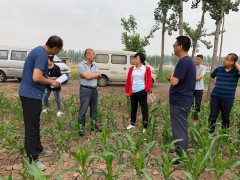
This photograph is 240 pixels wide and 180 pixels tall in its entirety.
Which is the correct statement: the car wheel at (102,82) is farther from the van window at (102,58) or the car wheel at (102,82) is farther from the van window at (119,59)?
the van window at (119,59)

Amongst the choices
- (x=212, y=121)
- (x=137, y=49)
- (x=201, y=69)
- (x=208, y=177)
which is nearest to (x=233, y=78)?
(x=212, y=121)

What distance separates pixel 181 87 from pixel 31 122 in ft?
7.26

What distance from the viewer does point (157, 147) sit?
4.66 m

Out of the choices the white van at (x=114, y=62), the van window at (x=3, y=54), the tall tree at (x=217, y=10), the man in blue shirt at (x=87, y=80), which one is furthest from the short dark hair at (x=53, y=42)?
the van window at (x=3, y=54)

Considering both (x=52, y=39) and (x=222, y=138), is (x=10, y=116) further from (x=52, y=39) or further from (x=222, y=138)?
(x=222, y=138)

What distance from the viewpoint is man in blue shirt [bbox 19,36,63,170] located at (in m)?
3.29

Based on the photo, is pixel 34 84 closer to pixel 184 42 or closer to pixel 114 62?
pixel 184 42

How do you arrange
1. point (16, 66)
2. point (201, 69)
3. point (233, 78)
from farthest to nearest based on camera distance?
point (16, 66) → point (201, 69) → point (233, 78)

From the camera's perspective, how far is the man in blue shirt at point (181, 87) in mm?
3615

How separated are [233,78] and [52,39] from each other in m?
3.43

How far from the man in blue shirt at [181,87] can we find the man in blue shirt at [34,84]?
→ 170 cm

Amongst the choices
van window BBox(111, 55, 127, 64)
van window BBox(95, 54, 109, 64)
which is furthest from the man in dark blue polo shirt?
van window BBox(95, 54, 109, 64)

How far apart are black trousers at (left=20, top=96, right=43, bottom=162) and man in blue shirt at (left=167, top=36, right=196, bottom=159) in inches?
77.7

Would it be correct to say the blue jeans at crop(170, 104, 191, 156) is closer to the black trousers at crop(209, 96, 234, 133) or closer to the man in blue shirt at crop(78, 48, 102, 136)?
the black trousers at crop(209, 96, 234, 133)
